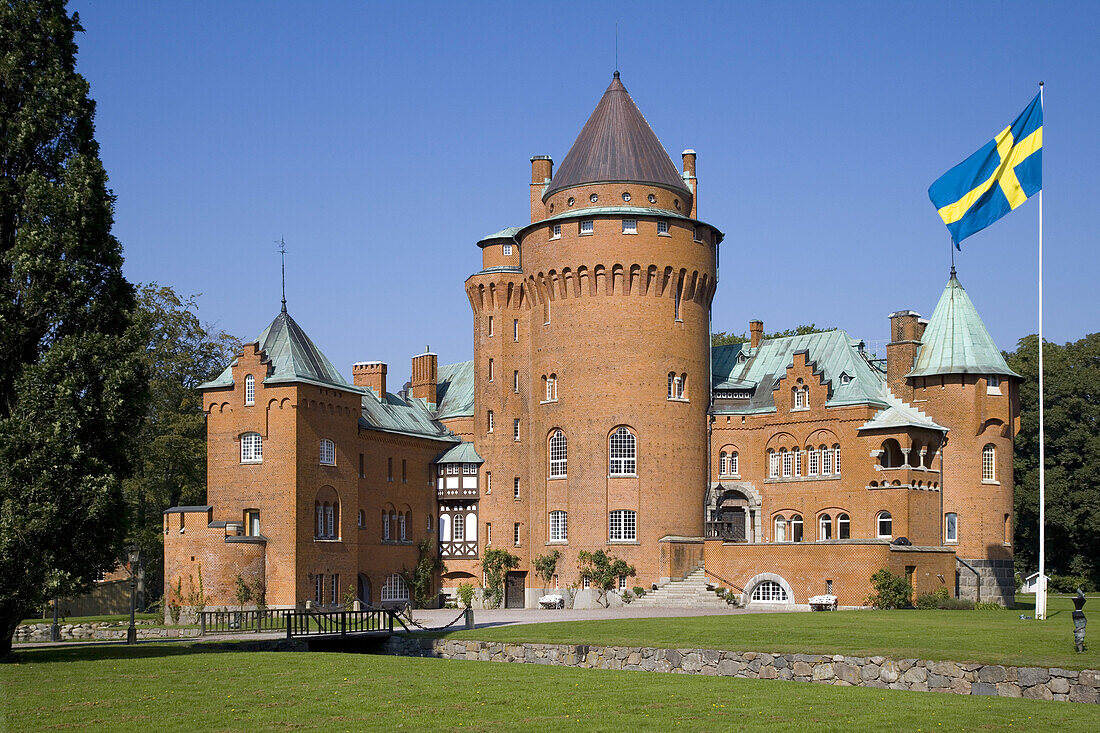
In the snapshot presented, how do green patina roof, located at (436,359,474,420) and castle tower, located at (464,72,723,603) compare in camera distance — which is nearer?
castle tower, located at (464,72,723,603)

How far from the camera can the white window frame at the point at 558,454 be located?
56.9m

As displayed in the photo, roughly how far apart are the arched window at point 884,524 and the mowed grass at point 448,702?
2675 cm

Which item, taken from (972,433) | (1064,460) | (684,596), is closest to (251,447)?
(684,596)

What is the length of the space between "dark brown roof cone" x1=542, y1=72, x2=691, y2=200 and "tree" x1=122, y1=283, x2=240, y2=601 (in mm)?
18295

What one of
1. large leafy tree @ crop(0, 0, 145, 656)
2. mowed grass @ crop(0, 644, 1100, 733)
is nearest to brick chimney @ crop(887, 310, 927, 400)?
mowed grass @ crop(0, 644, 1100, 733)

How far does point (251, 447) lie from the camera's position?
169 feet

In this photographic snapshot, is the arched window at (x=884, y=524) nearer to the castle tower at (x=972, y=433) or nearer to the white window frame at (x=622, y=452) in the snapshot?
the castle tower at (x=972, y=433)

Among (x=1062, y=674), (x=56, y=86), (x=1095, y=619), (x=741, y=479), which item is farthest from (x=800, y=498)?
(x=56, y=86)

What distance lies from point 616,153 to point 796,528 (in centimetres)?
1822

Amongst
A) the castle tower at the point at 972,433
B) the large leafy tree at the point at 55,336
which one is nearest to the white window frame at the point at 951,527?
the castle tower at the point at 972,433

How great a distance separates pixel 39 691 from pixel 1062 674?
18.3 metres

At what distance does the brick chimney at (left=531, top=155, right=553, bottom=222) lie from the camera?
2391 inches

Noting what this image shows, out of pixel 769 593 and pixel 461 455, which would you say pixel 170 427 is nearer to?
pixel 461 455

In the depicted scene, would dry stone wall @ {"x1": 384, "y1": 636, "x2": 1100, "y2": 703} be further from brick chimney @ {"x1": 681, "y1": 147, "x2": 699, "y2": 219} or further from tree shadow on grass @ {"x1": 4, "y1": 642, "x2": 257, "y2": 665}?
brick chimney @ {"x1": 681, "y1": 147, "x2": 699, "y2": 219}
